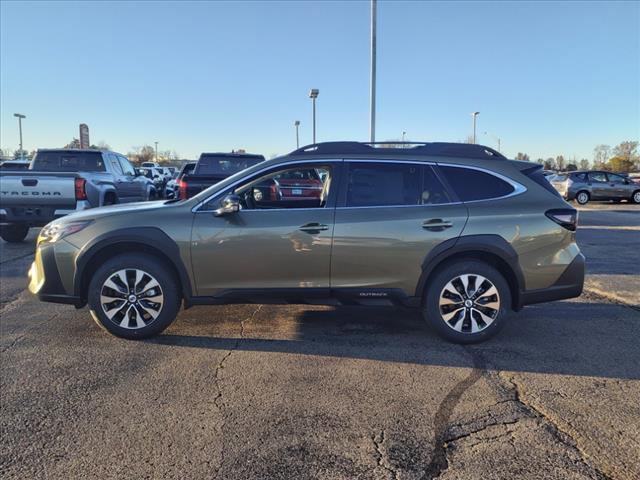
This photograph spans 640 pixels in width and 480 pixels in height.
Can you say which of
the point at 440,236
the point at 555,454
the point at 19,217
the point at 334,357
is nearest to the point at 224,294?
the point at 334,357

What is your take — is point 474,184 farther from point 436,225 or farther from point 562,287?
point 562,287

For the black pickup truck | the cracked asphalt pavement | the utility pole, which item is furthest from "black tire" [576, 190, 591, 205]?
the cracked asphalt pavement

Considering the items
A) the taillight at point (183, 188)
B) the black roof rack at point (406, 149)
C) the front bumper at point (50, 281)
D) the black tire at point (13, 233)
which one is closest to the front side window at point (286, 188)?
the black roof rack at point (406, 149)

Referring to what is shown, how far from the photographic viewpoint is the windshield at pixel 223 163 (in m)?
11.6

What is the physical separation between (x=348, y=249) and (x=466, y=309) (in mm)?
1243

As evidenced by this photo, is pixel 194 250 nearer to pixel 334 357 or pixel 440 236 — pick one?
pixel 334 357

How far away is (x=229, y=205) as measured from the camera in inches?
170

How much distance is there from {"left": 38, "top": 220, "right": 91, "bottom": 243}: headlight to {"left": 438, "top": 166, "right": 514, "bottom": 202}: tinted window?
346 centimetres

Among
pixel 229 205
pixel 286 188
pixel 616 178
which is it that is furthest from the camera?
pixel 616 178

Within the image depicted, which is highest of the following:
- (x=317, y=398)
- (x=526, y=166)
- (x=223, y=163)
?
(x=223, y=163)

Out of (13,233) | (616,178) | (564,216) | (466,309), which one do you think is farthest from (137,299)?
(616,178)

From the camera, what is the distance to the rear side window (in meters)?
4.53

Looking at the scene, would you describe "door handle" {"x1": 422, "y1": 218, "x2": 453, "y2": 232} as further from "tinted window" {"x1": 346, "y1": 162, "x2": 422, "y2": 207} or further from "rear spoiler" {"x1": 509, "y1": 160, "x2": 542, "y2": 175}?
"rear spoiler" {"x1": 509, "y1": 160, "x2": 542, "y2": 175}

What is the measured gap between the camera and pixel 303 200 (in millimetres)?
5305
